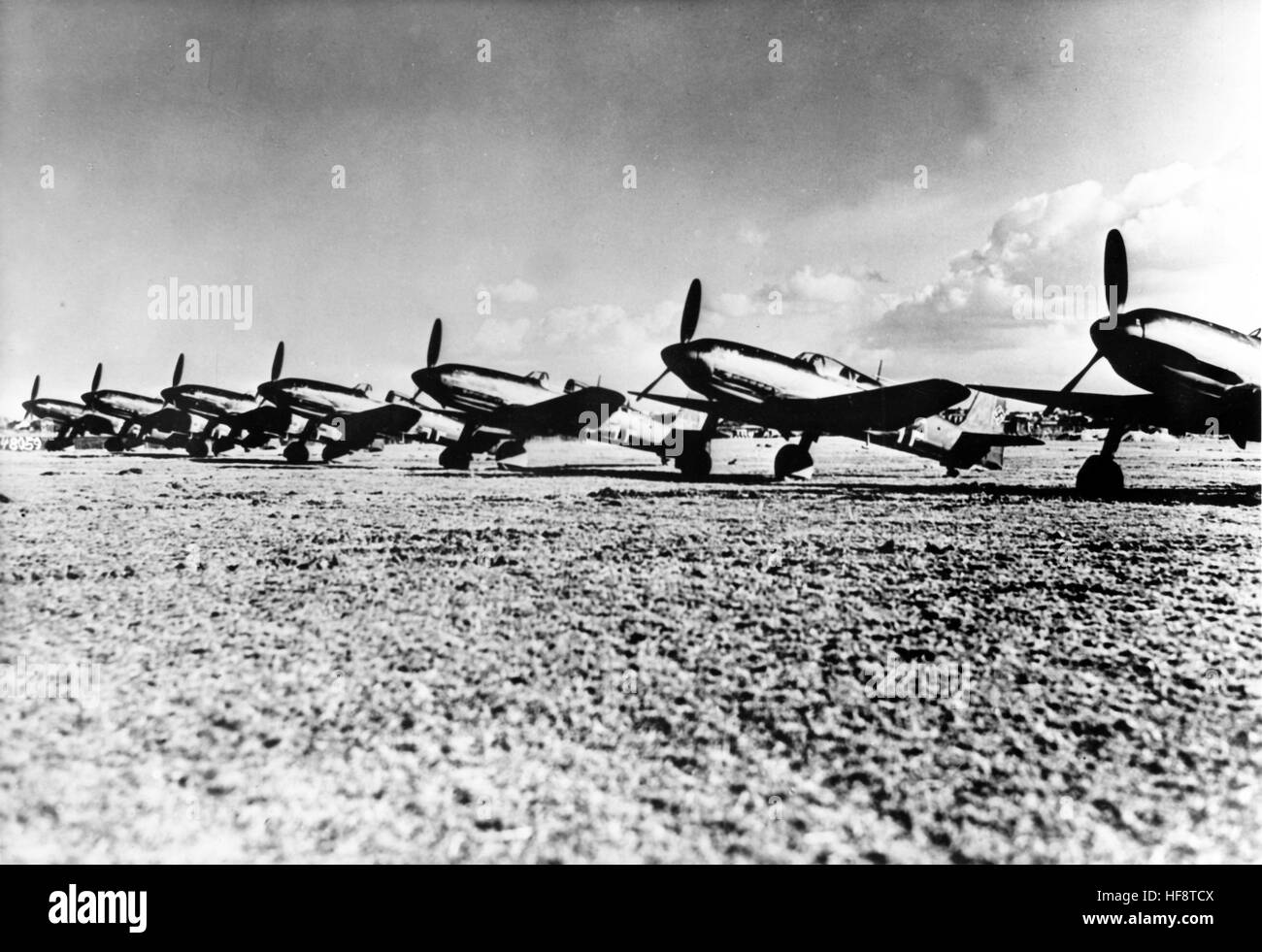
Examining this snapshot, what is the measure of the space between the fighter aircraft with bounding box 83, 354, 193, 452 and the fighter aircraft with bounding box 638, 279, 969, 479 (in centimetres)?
3304

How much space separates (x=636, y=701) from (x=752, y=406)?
51.7 ft

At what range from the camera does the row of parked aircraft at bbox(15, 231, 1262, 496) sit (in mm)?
11688

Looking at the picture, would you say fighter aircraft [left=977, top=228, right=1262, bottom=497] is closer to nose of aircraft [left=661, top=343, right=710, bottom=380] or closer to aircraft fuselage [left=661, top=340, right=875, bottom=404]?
aircraft fuselage [left=661, top=340, right=875, bottom=404]

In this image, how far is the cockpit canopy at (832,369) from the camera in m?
19.6

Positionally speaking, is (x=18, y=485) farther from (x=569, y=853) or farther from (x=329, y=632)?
(x=569, y=853)

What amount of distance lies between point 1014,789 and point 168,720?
429cm

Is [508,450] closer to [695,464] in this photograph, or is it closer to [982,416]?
[695,464]

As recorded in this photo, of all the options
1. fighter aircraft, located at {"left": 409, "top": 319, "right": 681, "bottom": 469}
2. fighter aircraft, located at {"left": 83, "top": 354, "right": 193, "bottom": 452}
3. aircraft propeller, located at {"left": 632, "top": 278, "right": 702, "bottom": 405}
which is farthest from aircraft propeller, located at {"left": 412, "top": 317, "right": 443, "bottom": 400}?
fighter aircraft, located at {"left": 83, "top": 354, "right": 193, "bottom": 452}

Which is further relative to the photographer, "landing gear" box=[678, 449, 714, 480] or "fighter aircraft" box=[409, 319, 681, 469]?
"fighter aircraft" box=[409, 319, 681, 469]

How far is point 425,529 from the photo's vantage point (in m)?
10.0

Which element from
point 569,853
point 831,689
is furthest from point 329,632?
point 831,689

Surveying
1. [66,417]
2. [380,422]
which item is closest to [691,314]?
[380,422]

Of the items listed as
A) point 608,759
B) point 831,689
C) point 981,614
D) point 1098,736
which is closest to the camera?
point 608,759

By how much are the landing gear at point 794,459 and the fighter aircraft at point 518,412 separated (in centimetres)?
482
